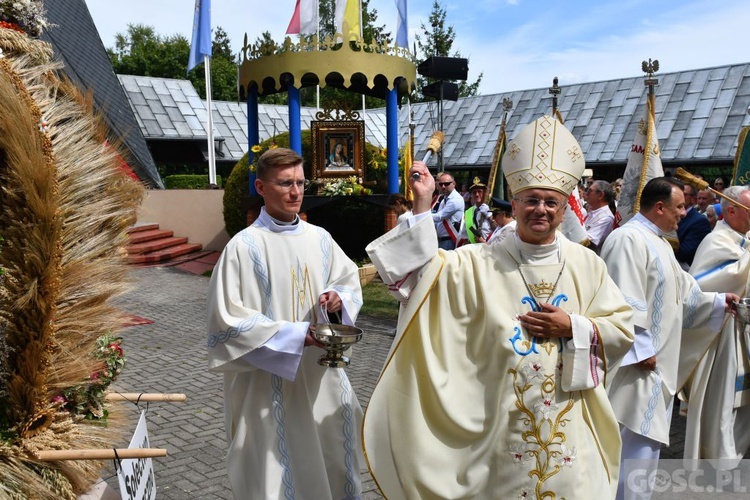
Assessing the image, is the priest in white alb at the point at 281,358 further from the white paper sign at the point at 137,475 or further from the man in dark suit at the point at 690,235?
the man in dark suit at the point at 690,235

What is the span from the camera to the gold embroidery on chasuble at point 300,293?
3549mm

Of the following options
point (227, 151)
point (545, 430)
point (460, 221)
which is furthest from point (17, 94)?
point (227, 151)

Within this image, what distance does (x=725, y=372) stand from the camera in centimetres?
504

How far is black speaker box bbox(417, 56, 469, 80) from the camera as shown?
11539 mm

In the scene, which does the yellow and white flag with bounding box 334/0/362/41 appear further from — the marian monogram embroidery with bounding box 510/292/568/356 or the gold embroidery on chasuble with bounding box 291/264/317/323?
the marian monogram embroidery with bounding box 510/292/568/356

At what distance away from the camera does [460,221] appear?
9992mm

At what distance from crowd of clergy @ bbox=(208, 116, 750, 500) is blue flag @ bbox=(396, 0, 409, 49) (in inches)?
441

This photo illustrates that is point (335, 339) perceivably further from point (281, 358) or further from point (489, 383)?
point (489, 383)

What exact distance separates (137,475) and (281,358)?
31.8 inches

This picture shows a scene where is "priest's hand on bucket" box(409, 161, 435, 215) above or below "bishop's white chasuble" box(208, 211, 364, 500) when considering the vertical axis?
above

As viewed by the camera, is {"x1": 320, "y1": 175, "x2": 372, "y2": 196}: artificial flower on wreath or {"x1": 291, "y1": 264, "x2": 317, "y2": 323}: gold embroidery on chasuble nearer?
{"x1": 291, "y1": 264, "x2": 317, "y2": 323}: gold embroidery on chasuble

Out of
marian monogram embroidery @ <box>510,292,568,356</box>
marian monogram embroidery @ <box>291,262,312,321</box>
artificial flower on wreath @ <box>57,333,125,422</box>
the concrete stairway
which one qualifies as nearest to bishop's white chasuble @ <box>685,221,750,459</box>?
marian monogram embroidery @ <box>510,292,568,356</box>

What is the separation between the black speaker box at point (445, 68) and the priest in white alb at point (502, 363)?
28.4 feet

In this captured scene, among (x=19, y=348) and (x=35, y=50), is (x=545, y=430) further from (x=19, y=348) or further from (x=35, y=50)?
(x=35, y=50)
